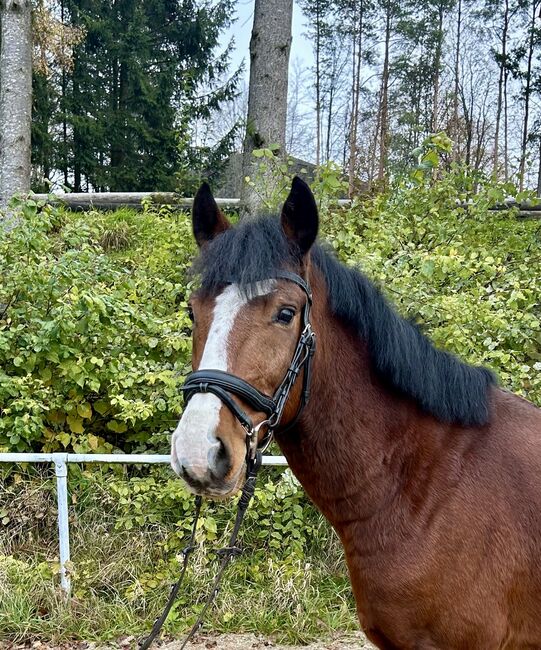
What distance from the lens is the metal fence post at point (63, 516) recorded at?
12.0ft

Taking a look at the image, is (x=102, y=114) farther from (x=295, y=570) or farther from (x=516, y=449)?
(x=516, y=449)

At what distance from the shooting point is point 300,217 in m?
1.86

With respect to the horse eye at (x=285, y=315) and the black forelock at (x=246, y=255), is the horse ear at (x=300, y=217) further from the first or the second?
the horse eye at (x=285, y=315)

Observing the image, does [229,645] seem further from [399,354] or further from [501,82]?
[501,82]

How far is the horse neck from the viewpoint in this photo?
1.94 meters

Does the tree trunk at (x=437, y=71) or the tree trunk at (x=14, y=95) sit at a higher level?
the tree trunk at (x=437, y=71)

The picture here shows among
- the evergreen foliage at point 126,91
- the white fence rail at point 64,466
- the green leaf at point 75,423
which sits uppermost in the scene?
the evergreen foliage at point 126,91

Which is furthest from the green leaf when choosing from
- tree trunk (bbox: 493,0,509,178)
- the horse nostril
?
tree trunk (bbox: 493,0,509,178)

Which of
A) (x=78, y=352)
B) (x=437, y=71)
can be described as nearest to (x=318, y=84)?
(x=437, y=71)

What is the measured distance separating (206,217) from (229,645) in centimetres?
285

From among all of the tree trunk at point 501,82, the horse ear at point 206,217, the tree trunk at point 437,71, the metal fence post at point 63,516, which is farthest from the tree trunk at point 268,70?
the tree trunk at point 501,82

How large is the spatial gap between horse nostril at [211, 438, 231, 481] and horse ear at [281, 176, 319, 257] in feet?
2.47

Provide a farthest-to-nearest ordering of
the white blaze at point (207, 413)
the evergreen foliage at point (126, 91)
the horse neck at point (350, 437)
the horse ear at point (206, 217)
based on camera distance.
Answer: the evergreen foliage at point (126, 91)
the horse ear at point (206, 217)
the horse neck at point (350, 437)
the white blaze at point (207, 413)

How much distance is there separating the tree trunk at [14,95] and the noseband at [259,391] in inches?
252
